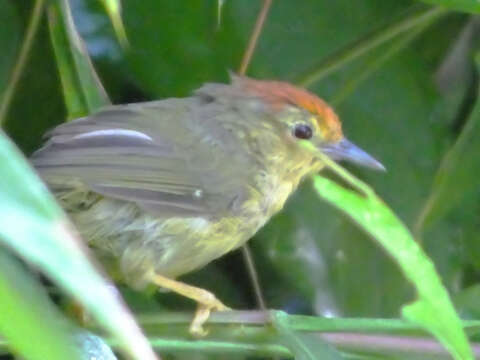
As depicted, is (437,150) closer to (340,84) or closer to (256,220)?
(340,84)

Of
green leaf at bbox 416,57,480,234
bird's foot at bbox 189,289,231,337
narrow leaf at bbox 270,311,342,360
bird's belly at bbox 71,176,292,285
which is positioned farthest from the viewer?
green leaf at bbox 416,57,480,234

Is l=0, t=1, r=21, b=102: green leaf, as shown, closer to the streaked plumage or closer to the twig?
the streaked plumage

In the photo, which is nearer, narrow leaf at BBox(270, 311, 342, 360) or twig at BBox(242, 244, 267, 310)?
narrow leaf at BBox(270, 311, 342, 360)

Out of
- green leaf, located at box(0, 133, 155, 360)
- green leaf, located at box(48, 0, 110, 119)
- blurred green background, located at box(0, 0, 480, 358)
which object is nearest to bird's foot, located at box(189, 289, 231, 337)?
blurred green background, located at box(0, 0, 480, 358)

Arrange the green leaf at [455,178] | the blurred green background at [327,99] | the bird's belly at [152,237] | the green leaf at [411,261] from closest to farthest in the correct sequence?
1. the green leaf at [411,261]
2. the bird's belly at [152,237]
3. the blurred green background at [327,99]
4. the green leaf at [455,178]

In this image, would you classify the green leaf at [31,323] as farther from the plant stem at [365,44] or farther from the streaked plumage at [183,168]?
the plant stem at [365,44]

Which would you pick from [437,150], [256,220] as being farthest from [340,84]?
[256,220]

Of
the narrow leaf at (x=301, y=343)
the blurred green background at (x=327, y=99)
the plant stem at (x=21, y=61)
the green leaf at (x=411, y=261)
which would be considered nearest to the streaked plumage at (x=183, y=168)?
the blurred green background at (x=327, y=99)
